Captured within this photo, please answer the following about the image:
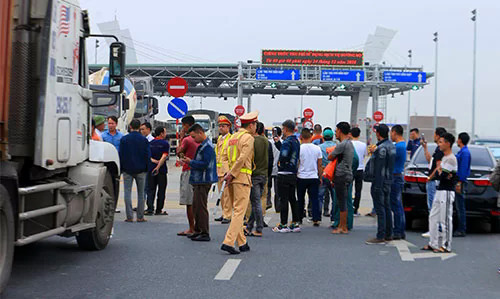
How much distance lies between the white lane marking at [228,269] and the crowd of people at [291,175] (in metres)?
0.51

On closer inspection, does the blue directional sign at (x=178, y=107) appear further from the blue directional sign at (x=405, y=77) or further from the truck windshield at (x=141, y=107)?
the blue directional sign at (x=405, y=77)

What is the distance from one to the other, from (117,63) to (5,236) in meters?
2.96

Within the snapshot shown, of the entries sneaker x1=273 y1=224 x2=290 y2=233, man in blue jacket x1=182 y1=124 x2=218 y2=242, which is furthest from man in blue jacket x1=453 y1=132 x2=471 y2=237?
man in blue jacket x1=182 y1=124 x2=218 y2=242

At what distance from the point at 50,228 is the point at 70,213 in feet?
1.46

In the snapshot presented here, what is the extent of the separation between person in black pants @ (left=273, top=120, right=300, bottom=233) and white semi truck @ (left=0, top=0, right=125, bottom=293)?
3.96 meters

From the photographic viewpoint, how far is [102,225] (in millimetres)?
8984

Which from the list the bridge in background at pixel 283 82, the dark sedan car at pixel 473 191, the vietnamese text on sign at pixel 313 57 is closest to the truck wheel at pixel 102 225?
the dark sedan car at pixel 473 191

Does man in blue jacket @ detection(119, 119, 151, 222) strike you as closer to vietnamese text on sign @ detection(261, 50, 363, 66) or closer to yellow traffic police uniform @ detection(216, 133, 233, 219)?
yellow traffic police uniform @ detection(216, 133, 233, 219)

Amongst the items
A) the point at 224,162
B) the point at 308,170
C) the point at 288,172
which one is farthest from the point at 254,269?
the point at 224,162

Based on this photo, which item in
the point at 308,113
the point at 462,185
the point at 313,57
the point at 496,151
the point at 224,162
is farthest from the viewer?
the point at 313,57

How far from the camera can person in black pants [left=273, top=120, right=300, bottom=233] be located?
1152 centimetres

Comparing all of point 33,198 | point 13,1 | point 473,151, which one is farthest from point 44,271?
point 473,151

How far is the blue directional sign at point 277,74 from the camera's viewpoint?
47.0 metres

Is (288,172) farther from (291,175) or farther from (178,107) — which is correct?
(178,107)
